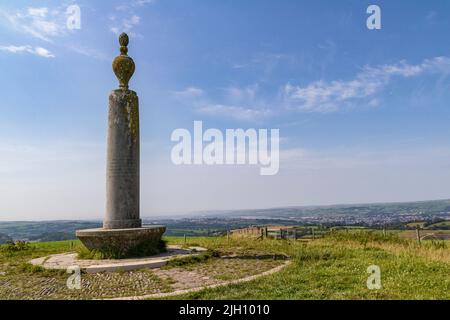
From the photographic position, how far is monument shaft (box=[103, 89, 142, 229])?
520 inches

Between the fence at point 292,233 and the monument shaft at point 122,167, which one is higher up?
the monument shaft at point 122,167

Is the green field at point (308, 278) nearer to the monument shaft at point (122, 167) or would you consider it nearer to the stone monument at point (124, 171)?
the stone monument at point (124, 171)

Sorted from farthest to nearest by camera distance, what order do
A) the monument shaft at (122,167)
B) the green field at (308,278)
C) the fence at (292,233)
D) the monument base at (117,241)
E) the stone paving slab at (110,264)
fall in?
1. the fence at (292,233)
2. the monument shaft at (122,167)
3. the monument base at (117,241)
4. the stone paving slab at (110,264)
5. the green field at (308,278)

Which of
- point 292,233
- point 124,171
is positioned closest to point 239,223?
point 292,233

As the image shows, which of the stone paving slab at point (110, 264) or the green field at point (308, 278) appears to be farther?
the stone paving slab at point (110, 264)

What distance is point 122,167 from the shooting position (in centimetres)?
1328

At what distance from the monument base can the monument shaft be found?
104 centimetres

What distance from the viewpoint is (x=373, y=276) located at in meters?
8.81

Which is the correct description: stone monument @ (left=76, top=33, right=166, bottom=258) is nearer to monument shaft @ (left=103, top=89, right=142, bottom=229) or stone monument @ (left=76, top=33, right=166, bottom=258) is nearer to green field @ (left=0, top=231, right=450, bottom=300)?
monument shaft @ (left=103, top=89, right=142, bottom=229)

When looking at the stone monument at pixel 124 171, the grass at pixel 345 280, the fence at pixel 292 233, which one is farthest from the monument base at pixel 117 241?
the fence at pixel 292 233

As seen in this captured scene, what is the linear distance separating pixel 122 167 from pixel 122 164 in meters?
0.11

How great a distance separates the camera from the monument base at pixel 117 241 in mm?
11945
